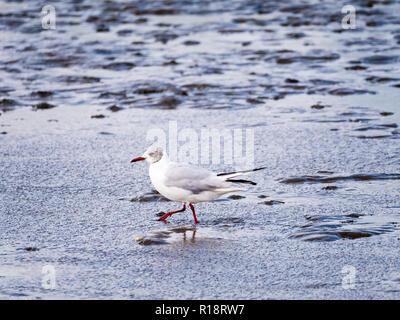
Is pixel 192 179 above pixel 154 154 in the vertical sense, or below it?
below

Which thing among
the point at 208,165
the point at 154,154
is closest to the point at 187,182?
the point at 154,154

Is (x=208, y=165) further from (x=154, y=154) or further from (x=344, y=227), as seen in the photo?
(x=344, y=227)

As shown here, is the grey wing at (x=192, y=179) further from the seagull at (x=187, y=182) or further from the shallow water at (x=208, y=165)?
the shallow water at (x=208, y=165)

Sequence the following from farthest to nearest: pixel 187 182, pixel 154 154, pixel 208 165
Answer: pixel 208 165 < pixel 154 154 < pixel 187 182

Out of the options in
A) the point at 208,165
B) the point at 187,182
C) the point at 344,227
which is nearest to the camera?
the point at 344,227

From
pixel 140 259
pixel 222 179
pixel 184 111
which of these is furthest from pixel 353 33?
pixel 140 259

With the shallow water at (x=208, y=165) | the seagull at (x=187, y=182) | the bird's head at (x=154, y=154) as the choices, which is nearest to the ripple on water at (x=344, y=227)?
the shallow water at (x=208, y=165)

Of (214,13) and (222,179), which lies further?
(214,13)

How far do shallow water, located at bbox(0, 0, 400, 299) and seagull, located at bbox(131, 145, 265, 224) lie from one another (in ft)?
0.64

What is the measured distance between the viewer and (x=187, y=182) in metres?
5.96

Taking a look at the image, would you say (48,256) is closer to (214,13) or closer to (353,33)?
(353,33)

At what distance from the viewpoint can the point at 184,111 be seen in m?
9.62

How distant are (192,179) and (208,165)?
4.91 ft
